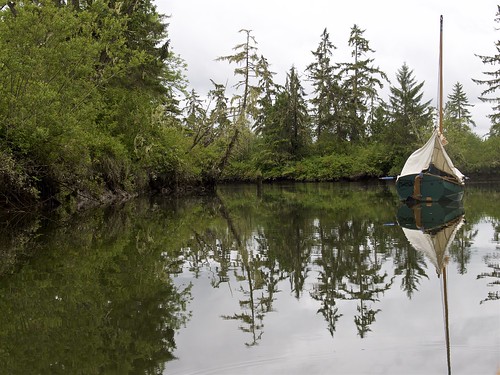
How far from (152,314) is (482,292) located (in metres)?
3.88

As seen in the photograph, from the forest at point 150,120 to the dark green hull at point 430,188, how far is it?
42.4 ft

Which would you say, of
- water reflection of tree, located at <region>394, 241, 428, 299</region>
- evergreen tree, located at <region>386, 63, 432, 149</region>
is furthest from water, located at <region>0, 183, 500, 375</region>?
evergreen tree, located at <region>386, 63, 432, 149</region>

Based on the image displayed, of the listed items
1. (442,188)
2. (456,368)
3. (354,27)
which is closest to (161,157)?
(442,188)

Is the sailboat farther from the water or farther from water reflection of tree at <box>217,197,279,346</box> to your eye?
water reflection of tree at <box>217,197,279,346</box>

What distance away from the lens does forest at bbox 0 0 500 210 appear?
1847cm

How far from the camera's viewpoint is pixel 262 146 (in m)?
65.9

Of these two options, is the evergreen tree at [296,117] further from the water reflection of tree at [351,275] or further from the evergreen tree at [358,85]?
the water reflection of tree at [351,275]

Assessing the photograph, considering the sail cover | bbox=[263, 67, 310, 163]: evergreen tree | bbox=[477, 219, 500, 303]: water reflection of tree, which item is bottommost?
bbox=[477, 219, 500, 303]: water reflection of tree

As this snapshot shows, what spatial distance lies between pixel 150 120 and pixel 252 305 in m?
25.6

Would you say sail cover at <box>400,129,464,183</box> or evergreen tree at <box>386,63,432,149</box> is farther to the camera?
evergreen tree at <box>386,63,432,149</box>

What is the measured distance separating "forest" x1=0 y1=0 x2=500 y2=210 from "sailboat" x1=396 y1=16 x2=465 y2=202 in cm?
1291

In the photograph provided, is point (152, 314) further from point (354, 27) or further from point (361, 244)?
point (354, 27)

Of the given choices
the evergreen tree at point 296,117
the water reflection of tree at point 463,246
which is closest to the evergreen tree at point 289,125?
the evergreen tree at point 296,117

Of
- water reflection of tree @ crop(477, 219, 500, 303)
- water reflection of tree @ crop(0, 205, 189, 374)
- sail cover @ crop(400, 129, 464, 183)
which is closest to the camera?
water reflection of tree @ crop(0, 205, 189, 374)
